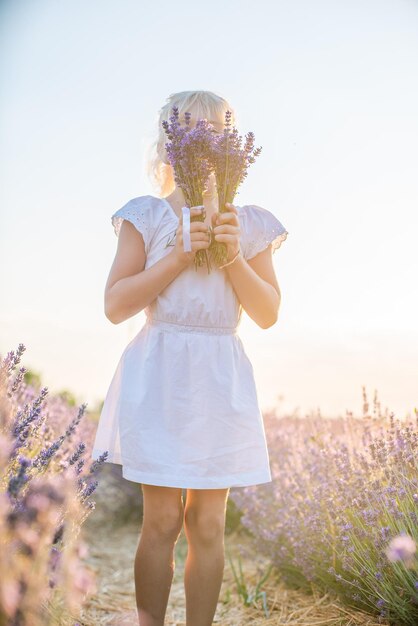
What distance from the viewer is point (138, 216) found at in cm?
238

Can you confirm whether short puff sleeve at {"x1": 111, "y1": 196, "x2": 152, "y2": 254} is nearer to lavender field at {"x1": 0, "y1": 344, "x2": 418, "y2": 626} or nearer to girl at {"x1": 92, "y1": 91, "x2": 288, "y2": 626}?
girl at {"x1": 92, "y1": 91, "x2": 288, "y2": 626}

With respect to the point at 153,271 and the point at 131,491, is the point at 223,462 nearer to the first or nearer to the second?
the point at 153,271

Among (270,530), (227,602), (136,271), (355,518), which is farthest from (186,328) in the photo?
(270,530)

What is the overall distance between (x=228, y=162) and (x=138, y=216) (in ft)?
1.34

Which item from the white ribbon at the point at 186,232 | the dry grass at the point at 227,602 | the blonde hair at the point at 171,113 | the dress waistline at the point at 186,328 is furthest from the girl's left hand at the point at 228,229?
the dry grass at the point at 227,602

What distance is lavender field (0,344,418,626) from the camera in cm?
116

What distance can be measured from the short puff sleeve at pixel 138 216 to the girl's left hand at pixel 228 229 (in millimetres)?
285

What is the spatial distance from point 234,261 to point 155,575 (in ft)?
3.56

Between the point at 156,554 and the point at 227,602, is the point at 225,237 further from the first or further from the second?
the point at 227,602

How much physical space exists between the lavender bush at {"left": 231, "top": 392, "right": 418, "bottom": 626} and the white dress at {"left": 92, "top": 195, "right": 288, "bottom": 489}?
15.0 inches

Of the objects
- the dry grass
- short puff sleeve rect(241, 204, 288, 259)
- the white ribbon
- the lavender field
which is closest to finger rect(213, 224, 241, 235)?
the white ribbon

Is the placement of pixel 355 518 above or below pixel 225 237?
below

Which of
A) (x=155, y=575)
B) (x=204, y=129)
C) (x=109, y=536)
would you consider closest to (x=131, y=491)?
(x=109, y=536)

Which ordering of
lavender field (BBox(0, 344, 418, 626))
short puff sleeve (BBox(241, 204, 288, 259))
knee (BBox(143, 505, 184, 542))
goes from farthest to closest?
short puff sleeve (BBox(241, 204, 288, 259)), knee (BBox(143, 505, 184, 542)), lavender field (BBox(0, 344, 418, 626))
